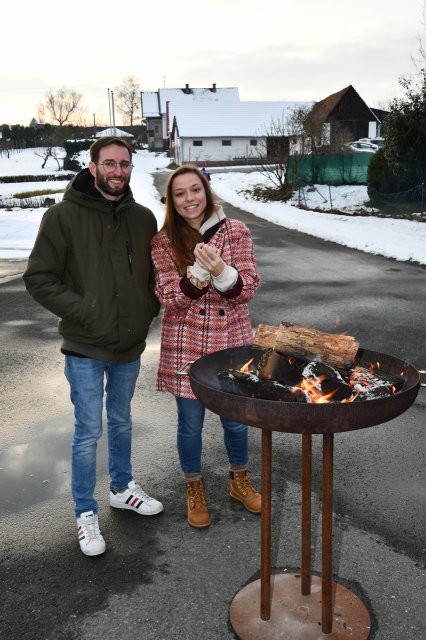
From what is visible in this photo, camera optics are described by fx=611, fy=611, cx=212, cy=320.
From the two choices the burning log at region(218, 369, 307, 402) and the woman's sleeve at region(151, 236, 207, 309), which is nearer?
the burning log at region(218, 369, 307, 402)

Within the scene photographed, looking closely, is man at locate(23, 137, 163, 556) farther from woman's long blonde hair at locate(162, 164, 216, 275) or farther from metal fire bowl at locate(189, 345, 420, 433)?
metal fire bowl at locate(189, 345, 420, 433)

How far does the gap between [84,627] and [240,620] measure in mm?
728

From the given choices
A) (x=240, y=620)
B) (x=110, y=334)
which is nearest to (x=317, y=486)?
(x=240, y=620)

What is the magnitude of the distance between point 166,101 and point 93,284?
78300 millimetres

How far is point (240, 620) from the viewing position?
2861 millimetres

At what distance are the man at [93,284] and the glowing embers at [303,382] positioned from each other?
0.78 m

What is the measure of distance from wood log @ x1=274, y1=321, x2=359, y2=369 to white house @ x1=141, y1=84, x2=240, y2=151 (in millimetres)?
68618

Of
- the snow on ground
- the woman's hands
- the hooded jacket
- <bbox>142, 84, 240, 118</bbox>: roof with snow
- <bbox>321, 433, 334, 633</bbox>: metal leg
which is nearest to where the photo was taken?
<bbox>321, 433, 334, 633</bbox>: metal leg

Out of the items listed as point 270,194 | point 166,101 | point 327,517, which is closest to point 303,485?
point 327,517

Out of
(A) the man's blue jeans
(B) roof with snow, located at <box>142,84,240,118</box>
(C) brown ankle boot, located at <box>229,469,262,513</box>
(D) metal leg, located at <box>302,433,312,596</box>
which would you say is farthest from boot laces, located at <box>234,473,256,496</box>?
(B) roof with snow, located at <box>142,84,240,118</box>

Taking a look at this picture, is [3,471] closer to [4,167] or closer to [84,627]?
[84,627]

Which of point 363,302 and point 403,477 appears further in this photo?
point 363,302

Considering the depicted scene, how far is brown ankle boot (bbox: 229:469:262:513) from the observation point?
3.84 meters

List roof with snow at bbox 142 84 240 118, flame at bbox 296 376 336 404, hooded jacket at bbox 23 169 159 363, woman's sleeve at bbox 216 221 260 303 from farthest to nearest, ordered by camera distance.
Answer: roof with snow at bbox 142 84 240 118
woman's sleeve at bbox 216 221 260 303
hooded jacket at bbox 23 169 159 363
flame at bbox 296 376 336 404
